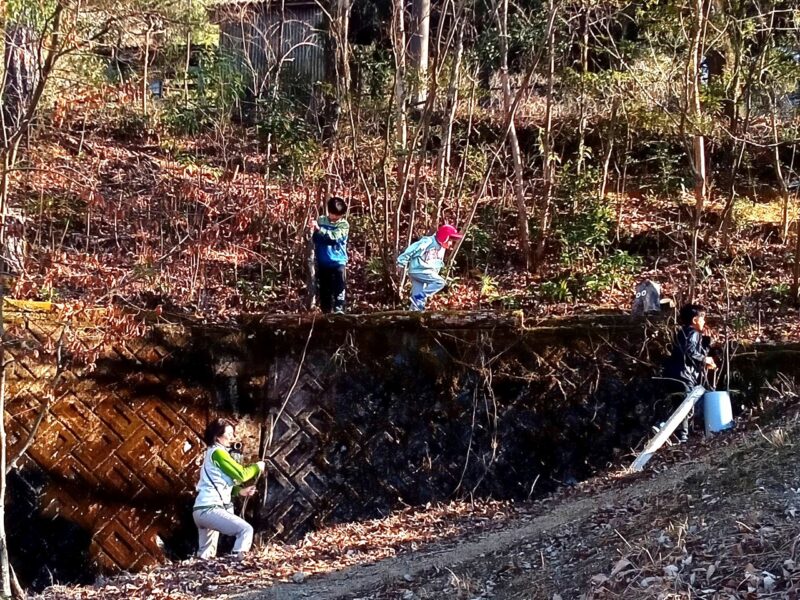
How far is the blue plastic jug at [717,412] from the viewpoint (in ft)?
24.6

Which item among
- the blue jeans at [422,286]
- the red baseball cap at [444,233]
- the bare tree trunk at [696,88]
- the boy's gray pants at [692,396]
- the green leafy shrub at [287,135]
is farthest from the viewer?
the green leafy shrub at [287,135]

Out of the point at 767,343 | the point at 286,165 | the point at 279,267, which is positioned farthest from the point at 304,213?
the point at 767,343

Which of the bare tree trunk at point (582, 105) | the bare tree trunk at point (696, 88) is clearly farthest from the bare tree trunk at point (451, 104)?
the bare tree trunk at point (696, 88)

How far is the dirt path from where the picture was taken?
533cm

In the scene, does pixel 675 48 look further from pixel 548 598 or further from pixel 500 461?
pixel 548 598

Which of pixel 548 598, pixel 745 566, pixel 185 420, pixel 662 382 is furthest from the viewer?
pixel 185 420

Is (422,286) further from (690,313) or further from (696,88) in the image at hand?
(696,88)

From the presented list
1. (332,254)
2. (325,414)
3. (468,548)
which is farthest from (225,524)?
(332,254)

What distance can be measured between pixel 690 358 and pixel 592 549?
12.3 feet

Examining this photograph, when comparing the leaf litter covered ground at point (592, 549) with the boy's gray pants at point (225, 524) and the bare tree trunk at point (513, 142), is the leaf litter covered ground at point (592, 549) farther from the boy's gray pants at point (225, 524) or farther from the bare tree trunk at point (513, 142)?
the bare tree trunk at point (513, 142)

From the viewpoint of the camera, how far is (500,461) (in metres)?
8.50

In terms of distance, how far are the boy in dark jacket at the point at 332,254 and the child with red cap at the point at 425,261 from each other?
2.20 feet

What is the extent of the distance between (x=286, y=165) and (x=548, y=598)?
10748 mm

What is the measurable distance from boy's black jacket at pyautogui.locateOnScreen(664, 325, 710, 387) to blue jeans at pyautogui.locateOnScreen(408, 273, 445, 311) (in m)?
2.68
